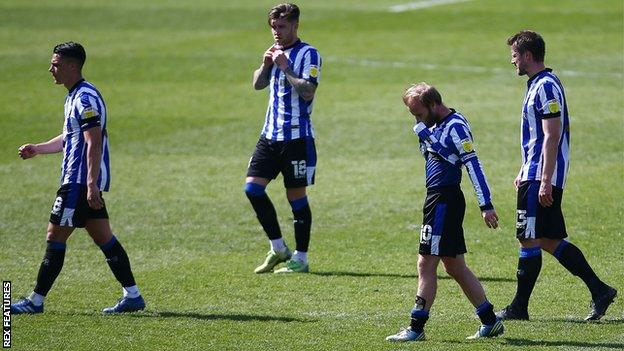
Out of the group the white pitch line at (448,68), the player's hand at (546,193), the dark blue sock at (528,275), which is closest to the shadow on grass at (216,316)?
the dark blue sock at (528,275)

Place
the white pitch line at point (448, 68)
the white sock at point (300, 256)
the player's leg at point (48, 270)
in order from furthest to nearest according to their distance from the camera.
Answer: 1. the white pitch line at point (448, 68)
2. the white sock at point (300, 256)
3. the player's leg at point (48, 270)

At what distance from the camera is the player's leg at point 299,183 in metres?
11.1

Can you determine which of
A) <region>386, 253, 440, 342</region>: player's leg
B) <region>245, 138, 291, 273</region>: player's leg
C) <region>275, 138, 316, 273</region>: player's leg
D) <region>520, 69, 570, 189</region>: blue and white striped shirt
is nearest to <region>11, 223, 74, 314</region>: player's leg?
<region>245, 138, 291, 273</region>: player's leg

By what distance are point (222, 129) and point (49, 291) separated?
8034 mm

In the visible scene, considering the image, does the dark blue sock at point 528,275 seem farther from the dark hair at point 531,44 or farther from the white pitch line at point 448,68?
the white pitch line at point 448,68

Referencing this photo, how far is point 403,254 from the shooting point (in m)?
11.7

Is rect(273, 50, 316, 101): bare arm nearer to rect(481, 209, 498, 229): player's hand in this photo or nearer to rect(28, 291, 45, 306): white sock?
rect(28, 291, 45, 306): white sock

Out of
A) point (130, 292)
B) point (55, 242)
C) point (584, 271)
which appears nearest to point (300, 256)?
point (130, 292)

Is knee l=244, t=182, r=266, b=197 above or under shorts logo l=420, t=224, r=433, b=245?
above

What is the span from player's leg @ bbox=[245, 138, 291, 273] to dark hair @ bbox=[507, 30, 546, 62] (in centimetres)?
297

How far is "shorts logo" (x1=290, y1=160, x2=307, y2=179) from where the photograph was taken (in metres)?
11.1

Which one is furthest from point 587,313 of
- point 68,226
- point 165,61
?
point 165,61

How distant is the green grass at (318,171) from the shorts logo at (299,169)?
35.0 inches

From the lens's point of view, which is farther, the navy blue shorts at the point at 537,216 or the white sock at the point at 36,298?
the white sock at the point at 36,298
